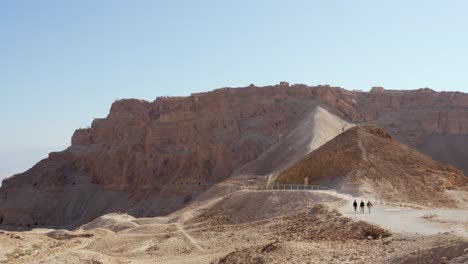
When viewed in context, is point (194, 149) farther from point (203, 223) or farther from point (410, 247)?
point (410, 247)

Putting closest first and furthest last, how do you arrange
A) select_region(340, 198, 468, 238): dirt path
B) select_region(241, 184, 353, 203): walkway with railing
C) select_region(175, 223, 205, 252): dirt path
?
select_region(340, 198, 468, 238): dirt path, select_region(175, 223, 205, 252): dirt path, select_region(241, 184, 353, 203): walkway with railing

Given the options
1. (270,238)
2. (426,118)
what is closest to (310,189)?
(270,238)

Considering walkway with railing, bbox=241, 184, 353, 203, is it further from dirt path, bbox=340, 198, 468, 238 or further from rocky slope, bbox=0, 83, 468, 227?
rocky slope, bbox=0, 83, 468, 227

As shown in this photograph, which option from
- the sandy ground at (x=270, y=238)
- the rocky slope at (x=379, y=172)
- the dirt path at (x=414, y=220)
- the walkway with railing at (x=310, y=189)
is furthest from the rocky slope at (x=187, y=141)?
the dirt path at (x=414, y=220)

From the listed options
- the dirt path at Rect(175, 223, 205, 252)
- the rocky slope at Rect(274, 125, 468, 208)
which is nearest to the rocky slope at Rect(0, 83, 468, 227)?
the rocky slope at Rect(274, 125, 468, 208)

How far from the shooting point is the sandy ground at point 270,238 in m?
19.4

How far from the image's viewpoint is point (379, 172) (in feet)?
133

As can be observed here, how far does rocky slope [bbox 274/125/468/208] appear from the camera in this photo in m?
37.3

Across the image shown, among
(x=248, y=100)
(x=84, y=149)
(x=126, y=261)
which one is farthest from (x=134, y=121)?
(x=126, y=261)

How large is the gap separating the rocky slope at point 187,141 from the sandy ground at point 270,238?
27701 millimetres

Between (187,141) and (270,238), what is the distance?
50538 mm

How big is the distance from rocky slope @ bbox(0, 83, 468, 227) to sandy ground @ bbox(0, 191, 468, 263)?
27.7m

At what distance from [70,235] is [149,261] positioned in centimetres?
1725

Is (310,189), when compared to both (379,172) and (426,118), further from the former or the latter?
(426,118)
